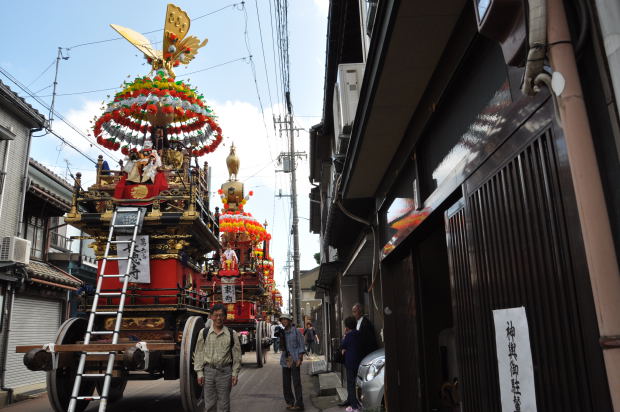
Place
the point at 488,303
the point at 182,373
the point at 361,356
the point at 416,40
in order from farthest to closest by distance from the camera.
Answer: the point at 361,356 → the point at 182,373 → the point at 416,40 → the point at 488,303

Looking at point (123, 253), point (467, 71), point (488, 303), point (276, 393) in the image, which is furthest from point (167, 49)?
point (488, 303)

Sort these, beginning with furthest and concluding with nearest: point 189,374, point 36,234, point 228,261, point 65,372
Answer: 1. point 228,261
2. point 36,234
3. point 65,372
4. point 189,374

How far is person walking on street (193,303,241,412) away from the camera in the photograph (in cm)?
670

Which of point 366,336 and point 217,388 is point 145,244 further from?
point 366,336

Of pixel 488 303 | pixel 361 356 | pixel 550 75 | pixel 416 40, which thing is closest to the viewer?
pixel 550 75

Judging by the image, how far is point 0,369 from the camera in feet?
40.4

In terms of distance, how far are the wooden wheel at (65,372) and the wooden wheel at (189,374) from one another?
188 cm

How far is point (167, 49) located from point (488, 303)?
441 inches

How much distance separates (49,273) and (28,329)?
1.92 meters

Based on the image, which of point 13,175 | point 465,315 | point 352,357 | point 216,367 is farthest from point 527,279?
point 13,175

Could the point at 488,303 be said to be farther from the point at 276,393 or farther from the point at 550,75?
the point at 276,393

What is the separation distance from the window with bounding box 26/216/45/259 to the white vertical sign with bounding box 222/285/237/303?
6.64m

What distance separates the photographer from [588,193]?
1577 mm

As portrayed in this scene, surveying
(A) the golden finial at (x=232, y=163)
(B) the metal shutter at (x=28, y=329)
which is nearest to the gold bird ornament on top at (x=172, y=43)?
(B) the metal shutter at (x=28, y=329)
